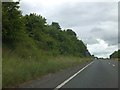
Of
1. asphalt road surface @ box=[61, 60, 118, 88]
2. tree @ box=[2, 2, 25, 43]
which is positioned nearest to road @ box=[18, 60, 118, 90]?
asphalt road surface @ box=[61, 60, 118, 88]

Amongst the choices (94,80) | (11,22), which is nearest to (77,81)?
(94,80)

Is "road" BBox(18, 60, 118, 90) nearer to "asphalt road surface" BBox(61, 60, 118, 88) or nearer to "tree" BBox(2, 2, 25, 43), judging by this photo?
"asphalt road surface" BBox(61, 60, 118, 88)

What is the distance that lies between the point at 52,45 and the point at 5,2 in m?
32.1

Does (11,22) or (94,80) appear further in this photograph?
(11,22)

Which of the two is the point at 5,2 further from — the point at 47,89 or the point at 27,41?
the point at 47,89

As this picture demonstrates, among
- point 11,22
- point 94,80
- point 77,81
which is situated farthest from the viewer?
point 11,22

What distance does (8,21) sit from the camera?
31.8 metres

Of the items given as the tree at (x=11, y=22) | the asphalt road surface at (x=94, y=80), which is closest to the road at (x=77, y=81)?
the asphalt road surface at (x=94, y=80)

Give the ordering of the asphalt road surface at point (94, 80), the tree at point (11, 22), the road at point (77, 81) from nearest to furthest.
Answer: the road at point (77, 81)
the asphalt road surface at point (94, 80)
the tree at point (11, 22)

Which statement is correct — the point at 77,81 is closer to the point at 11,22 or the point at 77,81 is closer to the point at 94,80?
the point at 94,80

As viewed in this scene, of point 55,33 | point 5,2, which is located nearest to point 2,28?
point 5,2

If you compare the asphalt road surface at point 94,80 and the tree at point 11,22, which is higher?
the tree at point 11,22

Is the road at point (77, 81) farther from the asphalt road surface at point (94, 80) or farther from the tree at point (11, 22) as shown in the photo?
the tree at point (11, 22)

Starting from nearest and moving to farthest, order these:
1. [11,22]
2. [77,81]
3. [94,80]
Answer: [77,81] < [94,80] < [11,22]
